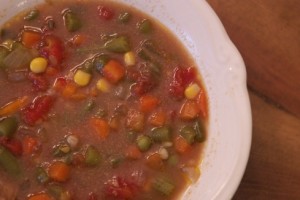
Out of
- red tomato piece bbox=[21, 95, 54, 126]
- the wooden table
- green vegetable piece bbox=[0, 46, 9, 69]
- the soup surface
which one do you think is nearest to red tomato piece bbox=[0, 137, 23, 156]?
the soup surface

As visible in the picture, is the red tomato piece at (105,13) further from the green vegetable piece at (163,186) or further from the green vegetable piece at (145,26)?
the green vegetable piece at (163,186)

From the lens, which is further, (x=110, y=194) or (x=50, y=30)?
(x=50, y=30)

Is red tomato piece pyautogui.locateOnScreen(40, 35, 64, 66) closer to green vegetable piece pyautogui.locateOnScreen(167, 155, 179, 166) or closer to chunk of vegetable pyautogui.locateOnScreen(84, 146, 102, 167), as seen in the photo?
chunk of vegetable pyautogui.locateOnScreen(84, 146, 102, 167)

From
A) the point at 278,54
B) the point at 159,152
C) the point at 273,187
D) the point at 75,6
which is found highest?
the point at 75,6

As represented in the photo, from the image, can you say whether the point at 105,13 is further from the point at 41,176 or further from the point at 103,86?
the point at 41,176

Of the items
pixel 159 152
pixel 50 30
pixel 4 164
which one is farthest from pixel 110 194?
pixel 50 30

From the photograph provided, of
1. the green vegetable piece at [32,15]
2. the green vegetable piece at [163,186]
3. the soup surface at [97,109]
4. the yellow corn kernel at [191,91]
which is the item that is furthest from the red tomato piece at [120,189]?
the green vegetable piece at [32,15]

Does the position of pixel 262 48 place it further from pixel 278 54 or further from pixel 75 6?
pixel 75 6
